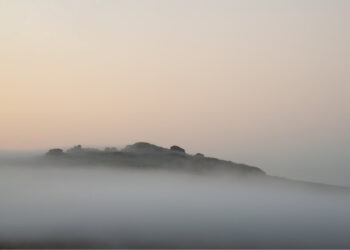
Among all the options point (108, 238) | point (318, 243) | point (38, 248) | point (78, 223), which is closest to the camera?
point (38, 248)

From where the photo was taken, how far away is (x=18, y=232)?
153m

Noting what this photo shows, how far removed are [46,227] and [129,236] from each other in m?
29.3

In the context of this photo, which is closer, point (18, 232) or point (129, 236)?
point (18, 232)

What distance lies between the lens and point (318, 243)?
175m

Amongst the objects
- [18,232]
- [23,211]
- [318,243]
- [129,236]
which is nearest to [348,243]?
[318,243]

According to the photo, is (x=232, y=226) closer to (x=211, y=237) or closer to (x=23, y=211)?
(x=211, y=237)

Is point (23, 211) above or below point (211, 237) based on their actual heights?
above

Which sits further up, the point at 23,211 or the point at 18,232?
the point at 23,211

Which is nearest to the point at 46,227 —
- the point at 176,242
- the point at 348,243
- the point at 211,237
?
the point at 176,242

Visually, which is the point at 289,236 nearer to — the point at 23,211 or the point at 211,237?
the point at 211,237

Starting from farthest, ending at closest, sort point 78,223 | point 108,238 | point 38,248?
1. point 78,223
2. point 108,238
3. point 38,248

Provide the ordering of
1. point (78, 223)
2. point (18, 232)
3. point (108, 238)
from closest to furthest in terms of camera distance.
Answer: point (18, 232)
point (108, 238)
point (78, 223)

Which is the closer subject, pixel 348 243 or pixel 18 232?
pixel 18 232

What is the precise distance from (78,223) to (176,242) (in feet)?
156
